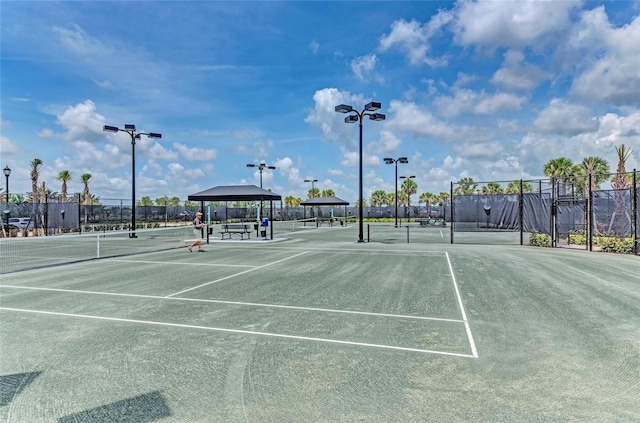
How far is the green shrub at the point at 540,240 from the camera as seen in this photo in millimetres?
18211

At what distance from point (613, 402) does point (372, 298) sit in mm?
4490

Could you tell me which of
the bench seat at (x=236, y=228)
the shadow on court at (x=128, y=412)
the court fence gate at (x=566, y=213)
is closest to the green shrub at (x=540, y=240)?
the court fence gate at (x=566, y=213)

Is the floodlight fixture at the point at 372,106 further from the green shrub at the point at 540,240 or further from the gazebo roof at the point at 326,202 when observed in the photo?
the gazebo roof at the point at 326,202

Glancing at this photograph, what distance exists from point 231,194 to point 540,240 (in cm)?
1710

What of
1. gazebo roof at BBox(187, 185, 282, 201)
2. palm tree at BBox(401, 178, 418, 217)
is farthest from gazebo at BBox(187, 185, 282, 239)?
palm tree at BBox(401, 178, 418, 217)

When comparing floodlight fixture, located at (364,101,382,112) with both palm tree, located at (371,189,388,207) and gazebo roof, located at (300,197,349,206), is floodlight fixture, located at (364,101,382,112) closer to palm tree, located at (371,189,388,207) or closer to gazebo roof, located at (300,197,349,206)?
gazebo roof, located at (300,197,349,206)

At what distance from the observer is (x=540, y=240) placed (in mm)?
18406

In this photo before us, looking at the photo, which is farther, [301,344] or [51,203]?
[51,203]

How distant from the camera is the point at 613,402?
137 inches

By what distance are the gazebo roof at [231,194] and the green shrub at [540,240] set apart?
1382 centimetres

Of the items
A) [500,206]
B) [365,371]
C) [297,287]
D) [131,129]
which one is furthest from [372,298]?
[131,129]

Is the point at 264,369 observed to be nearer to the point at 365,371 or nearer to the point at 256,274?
the point at 365,371

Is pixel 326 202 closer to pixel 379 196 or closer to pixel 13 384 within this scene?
pixel 13 384

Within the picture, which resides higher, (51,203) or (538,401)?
(51,203)
